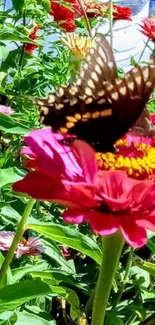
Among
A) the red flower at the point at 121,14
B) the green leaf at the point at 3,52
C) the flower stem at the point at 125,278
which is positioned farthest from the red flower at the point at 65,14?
the flower stem at the point at 125,278

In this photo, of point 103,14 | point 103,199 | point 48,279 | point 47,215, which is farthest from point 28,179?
point 103,14

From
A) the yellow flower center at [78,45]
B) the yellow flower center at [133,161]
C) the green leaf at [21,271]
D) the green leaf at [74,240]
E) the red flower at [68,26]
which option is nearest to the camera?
the yellow flower center at [133,161]

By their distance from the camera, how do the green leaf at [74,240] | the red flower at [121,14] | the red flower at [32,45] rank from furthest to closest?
1. the red flower at [121,14]
2. the red flower at [32,45]
3. the green leaf at [74,240]

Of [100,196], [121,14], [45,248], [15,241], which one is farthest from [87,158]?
[121,14]

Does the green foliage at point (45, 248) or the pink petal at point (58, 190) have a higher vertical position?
the pink petal at point (58, 190)

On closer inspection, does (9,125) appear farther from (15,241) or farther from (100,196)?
(100,196)

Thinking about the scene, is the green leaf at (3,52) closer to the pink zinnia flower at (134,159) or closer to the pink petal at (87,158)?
the pink zinnia flower at (134,159)

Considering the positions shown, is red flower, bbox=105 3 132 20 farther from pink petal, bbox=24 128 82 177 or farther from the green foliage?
pink petal, bbox=24 128 82 177
